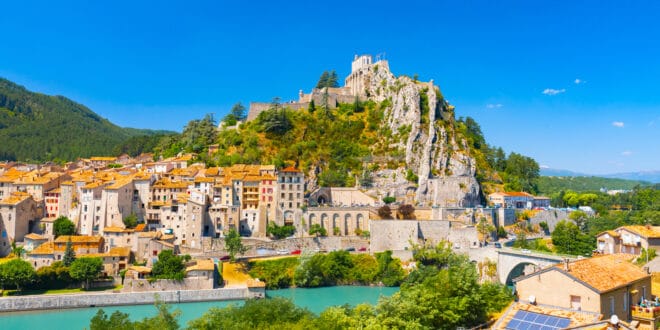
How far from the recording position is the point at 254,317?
2088cm

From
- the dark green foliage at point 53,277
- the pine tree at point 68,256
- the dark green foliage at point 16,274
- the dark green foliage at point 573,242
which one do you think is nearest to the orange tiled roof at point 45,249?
the pine tree at point 68,256

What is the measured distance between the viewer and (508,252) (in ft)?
121

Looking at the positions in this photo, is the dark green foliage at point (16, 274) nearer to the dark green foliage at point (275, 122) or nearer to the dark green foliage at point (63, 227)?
the dark green foliage at point (63, 227)

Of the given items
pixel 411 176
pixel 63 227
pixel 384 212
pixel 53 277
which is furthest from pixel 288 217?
pixel 53 277

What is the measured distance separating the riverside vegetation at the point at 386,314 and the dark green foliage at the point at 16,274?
17478 mm

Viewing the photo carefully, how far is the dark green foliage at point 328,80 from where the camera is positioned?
8143 cm

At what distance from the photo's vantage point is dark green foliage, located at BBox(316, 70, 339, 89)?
81.4 m

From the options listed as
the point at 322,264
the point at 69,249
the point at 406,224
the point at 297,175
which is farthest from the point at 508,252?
the point at 69,249

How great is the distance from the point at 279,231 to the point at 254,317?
76.4ft

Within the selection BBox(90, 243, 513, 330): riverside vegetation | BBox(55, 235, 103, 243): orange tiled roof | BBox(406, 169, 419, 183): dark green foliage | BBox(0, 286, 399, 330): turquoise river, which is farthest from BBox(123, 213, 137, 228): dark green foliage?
BBox(406, 169, 419, 183): dark green foliage

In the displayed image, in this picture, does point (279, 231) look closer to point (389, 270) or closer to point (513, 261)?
point (389, 270)

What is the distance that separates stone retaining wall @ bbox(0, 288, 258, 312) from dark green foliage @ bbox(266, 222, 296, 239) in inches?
325

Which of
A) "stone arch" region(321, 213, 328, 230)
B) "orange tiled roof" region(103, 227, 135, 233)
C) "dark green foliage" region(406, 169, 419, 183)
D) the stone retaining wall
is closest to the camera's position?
the stone retaining wall

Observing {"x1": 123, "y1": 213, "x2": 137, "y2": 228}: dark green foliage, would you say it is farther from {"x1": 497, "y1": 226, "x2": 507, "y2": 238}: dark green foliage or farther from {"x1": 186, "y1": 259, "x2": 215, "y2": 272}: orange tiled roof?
{"x1": 497, "y1": 226, "x2": 507, "y2": 238}: dark green foliage
